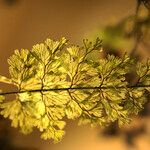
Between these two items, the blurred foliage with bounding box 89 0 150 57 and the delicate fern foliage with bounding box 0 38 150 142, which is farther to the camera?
the blurred foliage with bounding box 89 0 150 57

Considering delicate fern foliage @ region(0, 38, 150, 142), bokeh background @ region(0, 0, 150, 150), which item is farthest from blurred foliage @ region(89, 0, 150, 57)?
delicate fern foliage @ region(0, 38, 150, 142)

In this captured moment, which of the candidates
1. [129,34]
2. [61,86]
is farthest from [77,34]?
[61,86]

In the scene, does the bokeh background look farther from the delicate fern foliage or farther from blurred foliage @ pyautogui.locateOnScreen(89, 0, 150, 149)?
the delicate fern foliage

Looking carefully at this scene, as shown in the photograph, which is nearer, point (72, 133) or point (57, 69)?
point (57, 69)

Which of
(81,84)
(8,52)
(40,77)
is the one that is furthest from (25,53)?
(8,52)

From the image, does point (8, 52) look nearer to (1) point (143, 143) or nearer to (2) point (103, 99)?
(2) point (103, 99)

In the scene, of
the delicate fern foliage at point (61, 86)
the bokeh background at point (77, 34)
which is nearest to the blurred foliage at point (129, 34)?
the bokeh background at point (77, 34)
